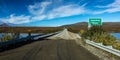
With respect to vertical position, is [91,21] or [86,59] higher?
[91,21]

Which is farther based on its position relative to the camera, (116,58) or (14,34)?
(14,34)

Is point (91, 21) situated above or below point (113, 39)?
above

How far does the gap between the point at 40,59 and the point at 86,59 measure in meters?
2.68

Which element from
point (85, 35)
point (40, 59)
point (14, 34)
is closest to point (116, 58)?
point (40, 59)

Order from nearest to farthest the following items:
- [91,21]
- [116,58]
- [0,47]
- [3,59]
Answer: [3,59] < [116,58] < [0,47] < [91,21]

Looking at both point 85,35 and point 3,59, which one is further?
point 85,35

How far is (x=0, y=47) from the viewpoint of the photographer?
597 inches

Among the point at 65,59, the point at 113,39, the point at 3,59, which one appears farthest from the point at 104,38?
the point at 3,59

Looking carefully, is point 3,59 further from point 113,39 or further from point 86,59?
point 113,39

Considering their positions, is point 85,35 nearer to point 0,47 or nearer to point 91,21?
point 91,21

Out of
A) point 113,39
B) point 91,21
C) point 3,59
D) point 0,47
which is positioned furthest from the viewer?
point 91,21

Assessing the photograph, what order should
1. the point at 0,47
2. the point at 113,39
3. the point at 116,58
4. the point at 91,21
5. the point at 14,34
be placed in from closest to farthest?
the point at 116,58 → the point at 0,47 → the point at 113,39 → the point at 14,34 → the point at 91,21

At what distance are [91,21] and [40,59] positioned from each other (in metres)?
20.3

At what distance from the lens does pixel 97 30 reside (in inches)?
993
